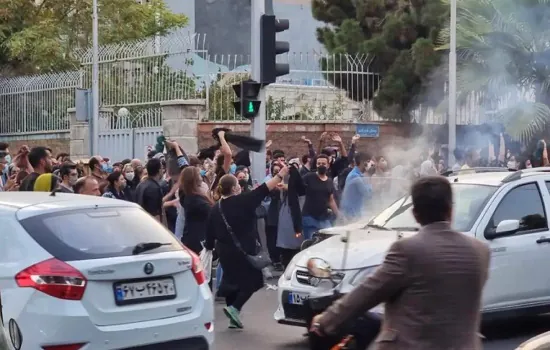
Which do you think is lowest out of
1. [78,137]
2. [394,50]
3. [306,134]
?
[78,137]

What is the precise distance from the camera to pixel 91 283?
23.3 ft

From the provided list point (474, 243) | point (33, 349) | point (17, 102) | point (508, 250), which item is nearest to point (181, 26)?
point (17, 102)

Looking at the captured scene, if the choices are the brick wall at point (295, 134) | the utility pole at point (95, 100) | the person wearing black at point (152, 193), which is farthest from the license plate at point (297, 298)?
the utility pole at point (95, 100)

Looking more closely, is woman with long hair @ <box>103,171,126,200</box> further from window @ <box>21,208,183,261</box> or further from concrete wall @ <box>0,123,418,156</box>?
concrete wall @ <box>0,123,418,156</box>

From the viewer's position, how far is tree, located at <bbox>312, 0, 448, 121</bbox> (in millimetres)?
27031

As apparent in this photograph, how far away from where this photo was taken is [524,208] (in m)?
10.1

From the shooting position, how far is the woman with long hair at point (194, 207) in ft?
36.4

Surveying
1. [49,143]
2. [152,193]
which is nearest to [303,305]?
[152,193]

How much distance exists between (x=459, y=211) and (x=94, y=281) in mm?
4078

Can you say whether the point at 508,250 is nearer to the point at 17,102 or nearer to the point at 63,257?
the point at 63,257

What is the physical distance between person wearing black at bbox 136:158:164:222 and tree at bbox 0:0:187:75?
16.4 m

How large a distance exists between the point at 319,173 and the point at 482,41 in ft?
40.9

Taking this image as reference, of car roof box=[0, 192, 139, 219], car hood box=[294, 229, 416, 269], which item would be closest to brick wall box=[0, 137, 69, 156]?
car hood box=[294, 229, 416, 269]

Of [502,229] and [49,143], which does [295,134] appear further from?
[502,229]
